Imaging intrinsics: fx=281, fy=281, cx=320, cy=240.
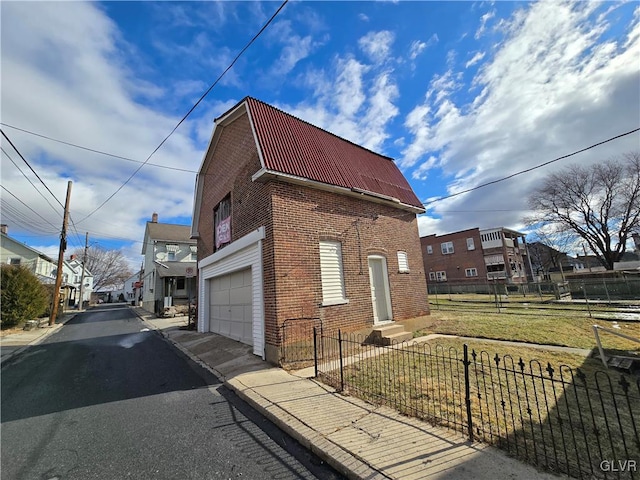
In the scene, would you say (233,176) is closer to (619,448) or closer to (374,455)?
(374,455)

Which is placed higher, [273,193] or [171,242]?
[171,242]

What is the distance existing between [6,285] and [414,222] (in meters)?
22.5

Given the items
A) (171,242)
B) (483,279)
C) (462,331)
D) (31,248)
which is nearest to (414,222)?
(462,331)

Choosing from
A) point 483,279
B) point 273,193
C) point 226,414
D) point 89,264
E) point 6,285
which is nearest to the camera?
point 226,414

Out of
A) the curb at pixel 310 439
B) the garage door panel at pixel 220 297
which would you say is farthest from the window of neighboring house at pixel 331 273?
the garage door panel at pixel 220 297

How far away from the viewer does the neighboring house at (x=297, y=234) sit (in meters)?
7.81

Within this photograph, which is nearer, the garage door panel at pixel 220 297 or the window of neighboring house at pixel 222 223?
the window of neighboring house at pixel 222 223

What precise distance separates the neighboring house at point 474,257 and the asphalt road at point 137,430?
40880 millimetres

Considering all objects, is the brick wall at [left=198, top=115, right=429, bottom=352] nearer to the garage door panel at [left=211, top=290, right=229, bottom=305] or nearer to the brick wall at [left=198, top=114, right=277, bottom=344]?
the brick wall at [left=198, top=114, right=277, bottom=344]

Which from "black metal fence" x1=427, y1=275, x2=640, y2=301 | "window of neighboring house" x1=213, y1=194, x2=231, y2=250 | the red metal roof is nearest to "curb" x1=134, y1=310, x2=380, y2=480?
the red metal roof

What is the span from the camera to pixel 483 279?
39656mm

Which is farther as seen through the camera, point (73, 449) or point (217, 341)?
point (217, 341)

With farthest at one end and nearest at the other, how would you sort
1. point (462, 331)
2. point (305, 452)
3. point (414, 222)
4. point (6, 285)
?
point (6, 285) < point (414, 222) < point (462, 331) < point (305, 452)

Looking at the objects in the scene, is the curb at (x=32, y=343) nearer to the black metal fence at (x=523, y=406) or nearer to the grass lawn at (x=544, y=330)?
the black metal fence at (x=523, y=406)
